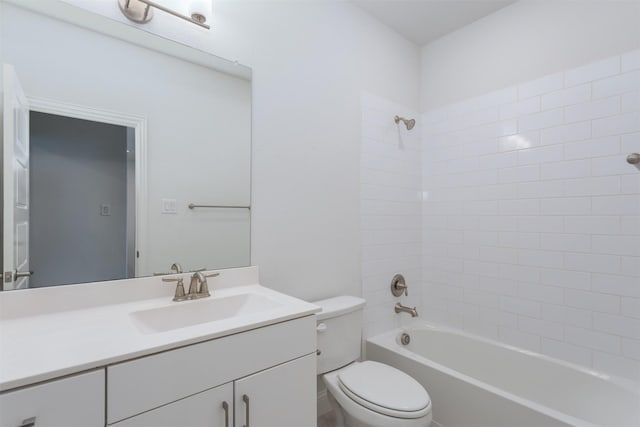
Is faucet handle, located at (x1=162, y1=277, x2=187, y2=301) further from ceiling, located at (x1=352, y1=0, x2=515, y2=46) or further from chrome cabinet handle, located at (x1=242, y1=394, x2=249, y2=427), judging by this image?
ceiling, located at (x1=352, y1=0, x2=515, y2=46)

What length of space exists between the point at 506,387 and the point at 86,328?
2.19m

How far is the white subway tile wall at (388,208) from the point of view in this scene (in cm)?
208

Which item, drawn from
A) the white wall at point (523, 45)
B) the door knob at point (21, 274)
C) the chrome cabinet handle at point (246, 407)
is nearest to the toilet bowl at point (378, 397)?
the chrome cabinet handle at point (246, 407)

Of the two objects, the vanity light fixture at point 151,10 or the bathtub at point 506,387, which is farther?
the bathtub at point 506,387

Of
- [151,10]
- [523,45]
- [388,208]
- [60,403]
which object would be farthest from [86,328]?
[523,45]

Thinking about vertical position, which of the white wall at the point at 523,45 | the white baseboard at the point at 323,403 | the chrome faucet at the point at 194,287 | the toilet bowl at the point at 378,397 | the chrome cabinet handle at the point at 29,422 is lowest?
the white baseboard at the point at 323,403

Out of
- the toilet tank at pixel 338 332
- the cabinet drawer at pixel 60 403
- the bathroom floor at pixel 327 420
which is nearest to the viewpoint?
the cabinet drawer at pixel 60 403

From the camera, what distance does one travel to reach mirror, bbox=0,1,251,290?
1.05m

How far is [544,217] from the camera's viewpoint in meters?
1.83

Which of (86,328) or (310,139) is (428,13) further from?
(86,328)

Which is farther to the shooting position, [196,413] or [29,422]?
[196,413]

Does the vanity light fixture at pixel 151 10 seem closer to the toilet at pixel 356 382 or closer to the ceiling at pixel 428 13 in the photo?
the ceiling at pixel 428 13

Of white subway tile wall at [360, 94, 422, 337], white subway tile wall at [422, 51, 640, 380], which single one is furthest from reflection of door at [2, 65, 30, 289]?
white subway tile wall at [422, 51, 640, 380]

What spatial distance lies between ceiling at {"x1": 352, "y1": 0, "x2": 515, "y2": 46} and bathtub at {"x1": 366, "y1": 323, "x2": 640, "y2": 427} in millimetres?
2210
